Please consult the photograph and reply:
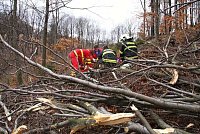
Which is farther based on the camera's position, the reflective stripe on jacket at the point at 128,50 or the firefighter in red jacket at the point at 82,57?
the firefighter in red jacket at the point at 82,57

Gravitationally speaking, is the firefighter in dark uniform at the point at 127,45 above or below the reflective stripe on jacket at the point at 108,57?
above

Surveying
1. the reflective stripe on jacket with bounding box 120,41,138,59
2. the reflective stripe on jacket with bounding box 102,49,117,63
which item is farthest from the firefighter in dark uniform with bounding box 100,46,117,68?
the reflective stripe on jacket with bounding box 120,41,138,59

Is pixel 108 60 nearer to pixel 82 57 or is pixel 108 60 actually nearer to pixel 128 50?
pixel 128 50

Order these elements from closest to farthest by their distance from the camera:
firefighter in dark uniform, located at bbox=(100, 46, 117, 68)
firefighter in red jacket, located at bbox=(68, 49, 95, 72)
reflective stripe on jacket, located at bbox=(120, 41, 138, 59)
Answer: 1. firefighter in dark uniform, located at bbox=(100, 46, 117, 68)
2. reflective stripe on jacket, located at bbox=(120, 41, 138, 59)
3. firefighter in red jacket, located at bbox=(68, 49, 95, 72)

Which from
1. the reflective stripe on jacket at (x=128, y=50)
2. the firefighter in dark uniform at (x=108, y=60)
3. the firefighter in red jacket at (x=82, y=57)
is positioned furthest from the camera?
the firefighter in red jacket at (x=82, y=57)

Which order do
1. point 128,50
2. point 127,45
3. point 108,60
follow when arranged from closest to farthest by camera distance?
point 108,60 < point 128,50 < point 127,45

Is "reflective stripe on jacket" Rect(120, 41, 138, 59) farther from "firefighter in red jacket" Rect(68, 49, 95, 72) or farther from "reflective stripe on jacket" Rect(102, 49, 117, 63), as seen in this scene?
"firefighter in red jacket" Rect(68, 49, 95, 72)

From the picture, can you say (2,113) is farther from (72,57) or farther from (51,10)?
(51,10)

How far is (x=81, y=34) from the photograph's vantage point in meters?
65.7

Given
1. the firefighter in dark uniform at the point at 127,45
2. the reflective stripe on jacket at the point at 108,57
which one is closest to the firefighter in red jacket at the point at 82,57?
the reflective stripe on jacket at the point at 108,57

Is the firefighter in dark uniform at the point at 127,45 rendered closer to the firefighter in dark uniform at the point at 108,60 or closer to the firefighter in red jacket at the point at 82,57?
the firefighter in dark uniform at the point at 108,60

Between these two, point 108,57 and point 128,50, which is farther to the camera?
point 128,50

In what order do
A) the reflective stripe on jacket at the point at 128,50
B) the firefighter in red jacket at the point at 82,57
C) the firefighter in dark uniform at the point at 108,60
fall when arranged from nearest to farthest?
the firefighter in dark uniform at the point at 108,60 < the reflective stripe on jacket at the point at 128,50 < the firefighter in red jacket at the point at 82,57

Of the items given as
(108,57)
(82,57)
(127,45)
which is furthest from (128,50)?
(82,57)
